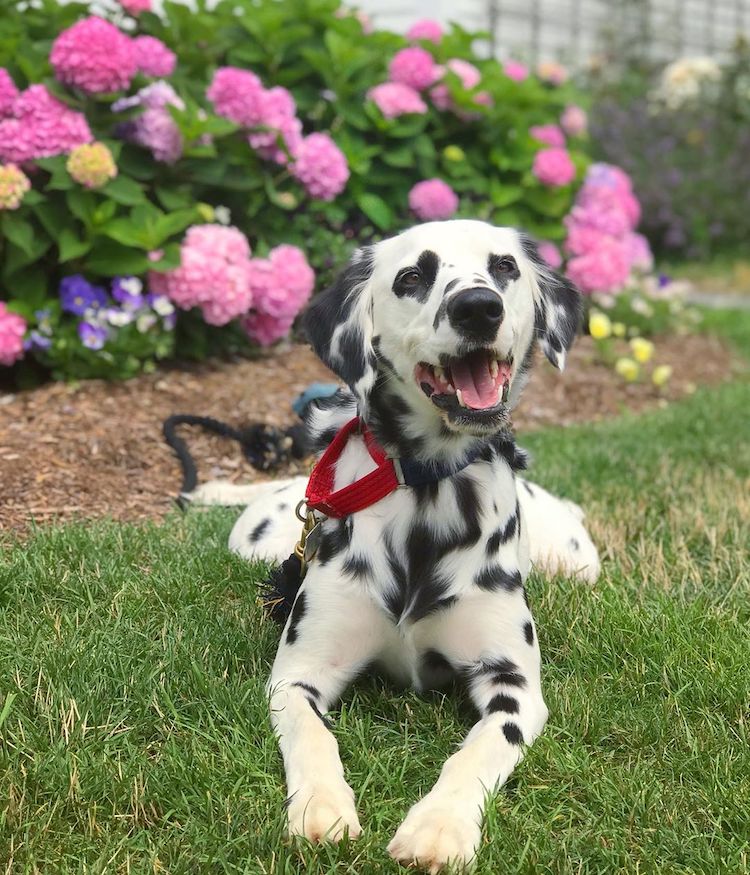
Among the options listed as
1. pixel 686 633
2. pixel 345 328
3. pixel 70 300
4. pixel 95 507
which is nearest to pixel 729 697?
pixel 686 633

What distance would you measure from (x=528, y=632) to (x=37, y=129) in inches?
136

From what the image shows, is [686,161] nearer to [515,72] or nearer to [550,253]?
[515,72]

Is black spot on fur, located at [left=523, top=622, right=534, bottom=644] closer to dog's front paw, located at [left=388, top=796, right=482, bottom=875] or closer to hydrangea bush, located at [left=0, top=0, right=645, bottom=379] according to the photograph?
dog's front paw, located at [left=388, top=796, right=482, bottom=875]

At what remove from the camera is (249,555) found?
11.3ft

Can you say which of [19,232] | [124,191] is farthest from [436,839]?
[124,191]

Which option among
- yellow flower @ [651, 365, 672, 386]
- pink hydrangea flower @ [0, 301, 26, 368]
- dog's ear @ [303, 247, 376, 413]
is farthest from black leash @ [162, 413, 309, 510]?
yellow flower @ [651, 365, 672, 386]

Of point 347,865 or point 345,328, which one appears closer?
point 347,865

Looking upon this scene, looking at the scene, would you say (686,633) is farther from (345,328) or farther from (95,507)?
(95,507)

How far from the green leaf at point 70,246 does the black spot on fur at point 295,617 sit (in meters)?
2.72

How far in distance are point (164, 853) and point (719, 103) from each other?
46.0ft

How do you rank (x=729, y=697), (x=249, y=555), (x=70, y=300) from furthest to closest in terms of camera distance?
(x=70, y=300) < (x=249, y=555) < (x=729, y=697)

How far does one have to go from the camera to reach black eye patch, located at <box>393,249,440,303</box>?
262 cm

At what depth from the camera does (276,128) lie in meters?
5.56

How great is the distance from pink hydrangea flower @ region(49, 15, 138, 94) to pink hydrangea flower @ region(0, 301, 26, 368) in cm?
113
